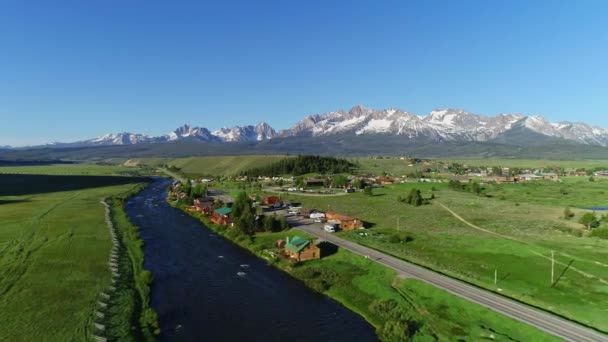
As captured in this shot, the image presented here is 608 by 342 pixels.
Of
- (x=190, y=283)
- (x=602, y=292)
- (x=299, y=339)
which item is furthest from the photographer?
(x=190, y=283)

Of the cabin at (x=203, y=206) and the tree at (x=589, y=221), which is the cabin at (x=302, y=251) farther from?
the tree at (x=589, y=221)

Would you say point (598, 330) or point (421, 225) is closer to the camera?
point (598, 330)

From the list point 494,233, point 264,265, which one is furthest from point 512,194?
point 264,265

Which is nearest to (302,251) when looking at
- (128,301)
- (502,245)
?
(128,301)

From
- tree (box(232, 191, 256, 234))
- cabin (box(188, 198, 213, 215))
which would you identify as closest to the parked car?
tree (box(232, 191, 256, 234))

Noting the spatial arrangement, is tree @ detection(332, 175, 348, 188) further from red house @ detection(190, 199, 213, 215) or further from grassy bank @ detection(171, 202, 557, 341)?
grassy bank @ detection(171, 202, 557, 341)

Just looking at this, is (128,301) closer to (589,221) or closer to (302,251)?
(302,251)

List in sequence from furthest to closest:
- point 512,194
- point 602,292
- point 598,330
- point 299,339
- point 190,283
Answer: point 512,194 < point 190,283 < point 602,292 < point 299,339 < point 598,330

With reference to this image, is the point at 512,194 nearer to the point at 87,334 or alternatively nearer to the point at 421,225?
the point at 421,225
